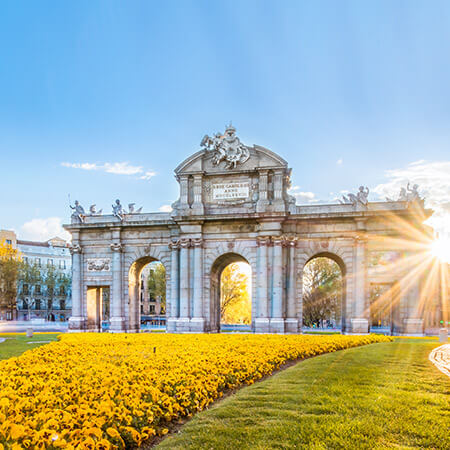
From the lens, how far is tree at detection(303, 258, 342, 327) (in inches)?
2281

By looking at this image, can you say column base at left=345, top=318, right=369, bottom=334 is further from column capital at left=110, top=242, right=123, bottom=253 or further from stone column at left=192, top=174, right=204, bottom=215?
column capital at left=110, top=242, right=123, bottom=253

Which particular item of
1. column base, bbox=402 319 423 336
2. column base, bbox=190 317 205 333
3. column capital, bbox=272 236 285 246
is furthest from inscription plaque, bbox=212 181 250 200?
column base, bbox=402 319 423 336

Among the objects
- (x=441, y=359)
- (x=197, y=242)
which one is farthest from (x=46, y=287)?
(x=441, y=359)

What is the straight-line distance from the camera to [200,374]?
→ 1260 cm

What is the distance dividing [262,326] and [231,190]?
10.7 metres

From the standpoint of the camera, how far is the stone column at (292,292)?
1291 inches

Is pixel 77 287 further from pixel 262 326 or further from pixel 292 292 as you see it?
pixel 292 292

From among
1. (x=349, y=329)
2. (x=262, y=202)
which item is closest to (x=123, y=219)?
(x=262, y=202)

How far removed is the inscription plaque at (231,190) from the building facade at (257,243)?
0.26 feet

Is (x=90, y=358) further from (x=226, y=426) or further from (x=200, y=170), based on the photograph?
(x=200, y=170)

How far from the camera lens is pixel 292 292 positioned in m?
33.2

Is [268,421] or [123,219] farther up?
[123,219]

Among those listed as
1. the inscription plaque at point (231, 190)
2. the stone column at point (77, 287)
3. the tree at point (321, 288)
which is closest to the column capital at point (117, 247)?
the stone column at point (77, 287)

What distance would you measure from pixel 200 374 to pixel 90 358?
4851 mm
